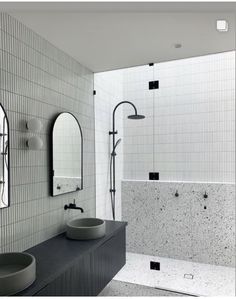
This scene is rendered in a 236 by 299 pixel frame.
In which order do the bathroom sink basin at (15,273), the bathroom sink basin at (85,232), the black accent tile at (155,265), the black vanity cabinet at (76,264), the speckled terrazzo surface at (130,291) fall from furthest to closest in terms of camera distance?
the black accent tile at (155,265) < the speckled terrazzo surface at (130,291) < the bathroom sink basin at (85,232) < the black vanity cabinet at (76,264) < the bathroom sink basin at (15,273)

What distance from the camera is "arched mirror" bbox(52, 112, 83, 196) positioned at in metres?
2.49

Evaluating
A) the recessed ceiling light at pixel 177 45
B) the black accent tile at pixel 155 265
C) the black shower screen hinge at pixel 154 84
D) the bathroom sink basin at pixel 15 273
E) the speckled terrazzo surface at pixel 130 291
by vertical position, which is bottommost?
the speckled terrazzo surface at pixel 130 291

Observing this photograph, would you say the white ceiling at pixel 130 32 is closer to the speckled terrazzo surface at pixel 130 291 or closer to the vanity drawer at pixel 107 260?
the vanity drawer at pixel 107 260

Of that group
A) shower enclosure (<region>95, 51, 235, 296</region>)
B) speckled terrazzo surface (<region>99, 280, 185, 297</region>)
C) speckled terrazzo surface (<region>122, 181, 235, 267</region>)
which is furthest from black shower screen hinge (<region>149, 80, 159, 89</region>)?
speckled terrazzo surface (<region>99, 280, 185, 297</region>)

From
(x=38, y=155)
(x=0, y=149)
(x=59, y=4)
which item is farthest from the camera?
(x=38, y=155)

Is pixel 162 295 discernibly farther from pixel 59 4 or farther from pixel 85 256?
pixel 59 4

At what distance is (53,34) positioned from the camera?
228 centimetres

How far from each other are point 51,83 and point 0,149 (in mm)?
883

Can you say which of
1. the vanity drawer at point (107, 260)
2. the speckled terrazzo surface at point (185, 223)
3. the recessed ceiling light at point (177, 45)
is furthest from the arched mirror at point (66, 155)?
the recessed ceiling light at point (177, 45)

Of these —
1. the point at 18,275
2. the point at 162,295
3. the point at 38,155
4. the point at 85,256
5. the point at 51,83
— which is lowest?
the point at 162,295

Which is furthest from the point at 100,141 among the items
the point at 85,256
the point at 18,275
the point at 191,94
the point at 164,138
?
the point at 18,275

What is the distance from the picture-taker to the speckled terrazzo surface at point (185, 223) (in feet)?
10.8

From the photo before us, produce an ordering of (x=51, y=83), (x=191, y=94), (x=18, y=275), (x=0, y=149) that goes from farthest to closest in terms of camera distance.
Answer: (x=191, y=94) → (x=51, y=83) → (x=0, y=149) → (x=18, y=275)

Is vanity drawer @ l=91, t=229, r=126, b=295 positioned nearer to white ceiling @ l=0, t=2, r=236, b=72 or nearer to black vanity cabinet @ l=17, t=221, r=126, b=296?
black vanity cabinet @ l=17, t=221, r=126, b=296
